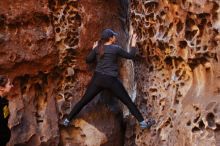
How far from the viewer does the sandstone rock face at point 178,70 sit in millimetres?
4547

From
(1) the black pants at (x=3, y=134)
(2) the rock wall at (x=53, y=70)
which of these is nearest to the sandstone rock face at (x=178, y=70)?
(2) the rock wall at (x=53, y=70)

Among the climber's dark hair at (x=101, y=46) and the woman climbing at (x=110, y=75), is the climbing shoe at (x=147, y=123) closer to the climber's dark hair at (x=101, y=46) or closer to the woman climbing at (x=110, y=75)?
the woman climbing at (x=110, y=75)

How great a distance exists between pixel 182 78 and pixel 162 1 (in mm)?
921

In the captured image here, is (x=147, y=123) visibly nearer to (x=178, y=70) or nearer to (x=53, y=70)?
(x=178, y=70)

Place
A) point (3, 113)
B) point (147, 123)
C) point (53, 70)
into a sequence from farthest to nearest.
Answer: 1. point (53, 70)
2. point (147, 123)
3. point (3, 113)

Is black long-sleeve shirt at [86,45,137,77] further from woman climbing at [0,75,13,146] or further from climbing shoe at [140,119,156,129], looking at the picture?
woman climbing at [0,75,13,146]

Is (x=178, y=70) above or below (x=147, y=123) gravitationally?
above

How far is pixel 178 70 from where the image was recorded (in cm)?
508

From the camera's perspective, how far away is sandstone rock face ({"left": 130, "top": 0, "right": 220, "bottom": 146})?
4547mm

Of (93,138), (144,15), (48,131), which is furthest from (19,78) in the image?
A: (144,15)

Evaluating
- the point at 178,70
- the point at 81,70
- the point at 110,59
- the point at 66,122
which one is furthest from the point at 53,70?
the point at 178,70

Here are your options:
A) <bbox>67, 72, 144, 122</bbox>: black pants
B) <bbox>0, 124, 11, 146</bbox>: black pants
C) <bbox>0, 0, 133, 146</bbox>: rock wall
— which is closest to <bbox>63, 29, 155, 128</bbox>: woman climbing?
<bbox>67, 72, 144, 122</bbox>: black pants

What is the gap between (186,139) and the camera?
4.78m

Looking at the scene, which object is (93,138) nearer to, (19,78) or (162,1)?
(19,78)
